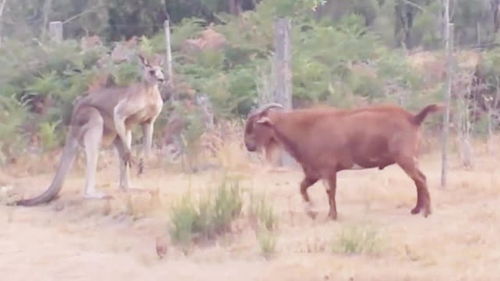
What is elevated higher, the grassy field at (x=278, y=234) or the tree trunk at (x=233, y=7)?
the tree trunk at (x=233, y=7)

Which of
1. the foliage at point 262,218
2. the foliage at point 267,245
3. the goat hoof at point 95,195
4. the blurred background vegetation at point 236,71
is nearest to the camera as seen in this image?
the foliage at point 267,245

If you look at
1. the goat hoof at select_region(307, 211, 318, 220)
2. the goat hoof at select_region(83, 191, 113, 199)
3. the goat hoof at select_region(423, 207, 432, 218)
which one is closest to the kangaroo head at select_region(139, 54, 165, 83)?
the goat hoof at select_region(83, 191, 113, 199)

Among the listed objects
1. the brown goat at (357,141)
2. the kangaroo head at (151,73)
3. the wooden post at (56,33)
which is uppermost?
the wooden post at (56,33)

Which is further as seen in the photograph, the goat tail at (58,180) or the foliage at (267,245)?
the goat tail at (58,180)

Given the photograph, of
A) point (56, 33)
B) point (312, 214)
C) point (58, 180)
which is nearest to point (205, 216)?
point (312, 214)

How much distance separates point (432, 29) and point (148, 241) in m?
21.3

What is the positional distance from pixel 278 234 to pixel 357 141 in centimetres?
140

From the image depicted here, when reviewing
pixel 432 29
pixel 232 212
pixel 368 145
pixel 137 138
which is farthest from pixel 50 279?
pixel 432 29

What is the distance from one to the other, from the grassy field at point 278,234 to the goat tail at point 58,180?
14 centimetres

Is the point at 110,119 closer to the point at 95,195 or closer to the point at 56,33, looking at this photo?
the point at 95,195

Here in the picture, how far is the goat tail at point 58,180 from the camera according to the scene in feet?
48.1

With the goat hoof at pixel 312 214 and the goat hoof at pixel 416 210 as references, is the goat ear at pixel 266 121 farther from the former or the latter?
the goat hoof at pixel 416 210

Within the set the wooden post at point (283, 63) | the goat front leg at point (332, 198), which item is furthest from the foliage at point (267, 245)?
the wooden post at point (283, 63)

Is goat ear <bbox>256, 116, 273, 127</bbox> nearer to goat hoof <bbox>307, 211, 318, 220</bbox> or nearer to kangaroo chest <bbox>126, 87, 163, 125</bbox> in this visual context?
goat hoof <bbox>307, 211, 318, 220</bbox>
